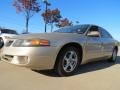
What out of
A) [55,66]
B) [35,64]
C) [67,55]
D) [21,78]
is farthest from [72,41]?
[21,78]

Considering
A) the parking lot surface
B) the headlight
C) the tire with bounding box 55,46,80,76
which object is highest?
the headlight

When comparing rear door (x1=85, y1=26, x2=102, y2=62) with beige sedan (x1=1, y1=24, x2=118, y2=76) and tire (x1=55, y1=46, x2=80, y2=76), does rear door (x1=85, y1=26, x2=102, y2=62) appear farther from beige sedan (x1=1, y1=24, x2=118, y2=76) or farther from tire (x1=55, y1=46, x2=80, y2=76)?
tire (x1=55, y1=46, x2=80, y2=76)

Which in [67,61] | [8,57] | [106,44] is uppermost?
[106,44]

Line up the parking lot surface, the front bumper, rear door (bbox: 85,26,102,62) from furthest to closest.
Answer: rear door (bbox: 85,26,102,62) → the front bumper → the parking lot surface

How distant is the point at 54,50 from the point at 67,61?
23.4 inches

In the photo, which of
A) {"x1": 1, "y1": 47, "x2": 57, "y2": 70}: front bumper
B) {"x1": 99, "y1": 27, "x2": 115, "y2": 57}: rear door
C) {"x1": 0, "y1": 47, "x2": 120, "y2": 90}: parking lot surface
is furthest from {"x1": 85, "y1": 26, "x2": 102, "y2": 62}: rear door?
{"x1": 1, "y1": 47, "x2": 57, "y2": 70}: front bumper

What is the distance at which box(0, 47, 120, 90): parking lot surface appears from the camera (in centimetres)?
412

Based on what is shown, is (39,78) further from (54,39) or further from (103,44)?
(103,44)

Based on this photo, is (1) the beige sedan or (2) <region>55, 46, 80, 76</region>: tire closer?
(1) the beige sedan

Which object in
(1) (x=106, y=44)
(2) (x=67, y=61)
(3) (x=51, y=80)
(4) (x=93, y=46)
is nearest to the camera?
(3) (x=51, y=80)

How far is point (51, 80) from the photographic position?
4.61 meters

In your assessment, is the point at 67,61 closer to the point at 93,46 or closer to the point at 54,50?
the point at 54,50

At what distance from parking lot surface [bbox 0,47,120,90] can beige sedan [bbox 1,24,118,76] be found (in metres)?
0.27

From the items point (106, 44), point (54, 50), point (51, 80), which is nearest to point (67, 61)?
point (54, 50)
